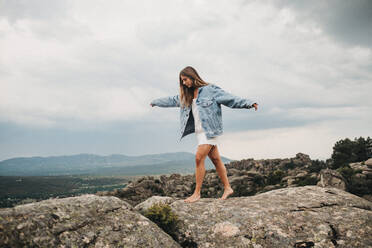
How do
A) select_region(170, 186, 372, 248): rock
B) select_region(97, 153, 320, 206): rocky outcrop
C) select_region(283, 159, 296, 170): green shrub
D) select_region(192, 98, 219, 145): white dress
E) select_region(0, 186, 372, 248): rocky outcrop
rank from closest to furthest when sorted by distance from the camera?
select_region(0, 186, 372, 248): rocky outcrop < select_region(170, 186, 372, 248): rock < select_region(192, 98, 219, 145): white dress < select_region(97, 153, 320, 206): rocky outcrop < select_region(283, 159, 296, 170): green shrub

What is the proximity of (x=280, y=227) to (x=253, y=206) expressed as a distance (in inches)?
33.5

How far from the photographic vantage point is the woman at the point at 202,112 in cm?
664

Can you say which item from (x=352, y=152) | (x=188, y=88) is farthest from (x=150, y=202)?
(x=352, y=152)

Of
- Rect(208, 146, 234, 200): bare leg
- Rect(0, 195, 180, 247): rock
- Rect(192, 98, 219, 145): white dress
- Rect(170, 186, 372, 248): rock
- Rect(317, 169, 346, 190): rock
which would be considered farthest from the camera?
Rect(317, 169, 346, 190): rock

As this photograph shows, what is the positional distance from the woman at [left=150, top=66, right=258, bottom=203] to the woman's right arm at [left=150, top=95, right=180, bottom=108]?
12cm

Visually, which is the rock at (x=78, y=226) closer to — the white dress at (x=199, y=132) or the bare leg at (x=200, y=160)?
the bare leg at (x=200, y=160)

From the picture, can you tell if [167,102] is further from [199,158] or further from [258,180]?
[258,180]

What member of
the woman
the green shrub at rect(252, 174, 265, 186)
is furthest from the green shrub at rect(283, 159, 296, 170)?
the woman

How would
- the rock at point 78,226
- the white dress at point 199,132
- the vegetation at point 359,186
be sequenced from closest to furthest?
1. the rock at point 78,226
2. the white dress at point 199,132
3. the vegetation at point 359,186

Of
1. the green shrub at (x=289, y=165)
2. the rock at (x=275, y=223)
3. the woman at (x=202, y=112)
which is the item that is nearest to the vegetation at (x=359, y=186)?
the rock at (x=275, y=223)

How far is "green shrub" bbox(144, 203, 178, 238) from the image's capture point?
5391 millimetres

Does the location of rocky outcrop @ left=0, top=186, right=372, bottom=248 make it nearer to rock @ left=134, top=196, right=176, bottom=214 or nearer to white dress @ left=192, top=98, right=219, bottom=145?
rock @ left=134, top=196, right=176, bottom=214

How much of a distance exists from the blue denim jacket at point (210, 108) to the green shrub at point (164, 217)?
84.6 inches

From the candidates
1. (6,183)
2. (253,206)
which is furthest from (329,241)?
(6,183)
